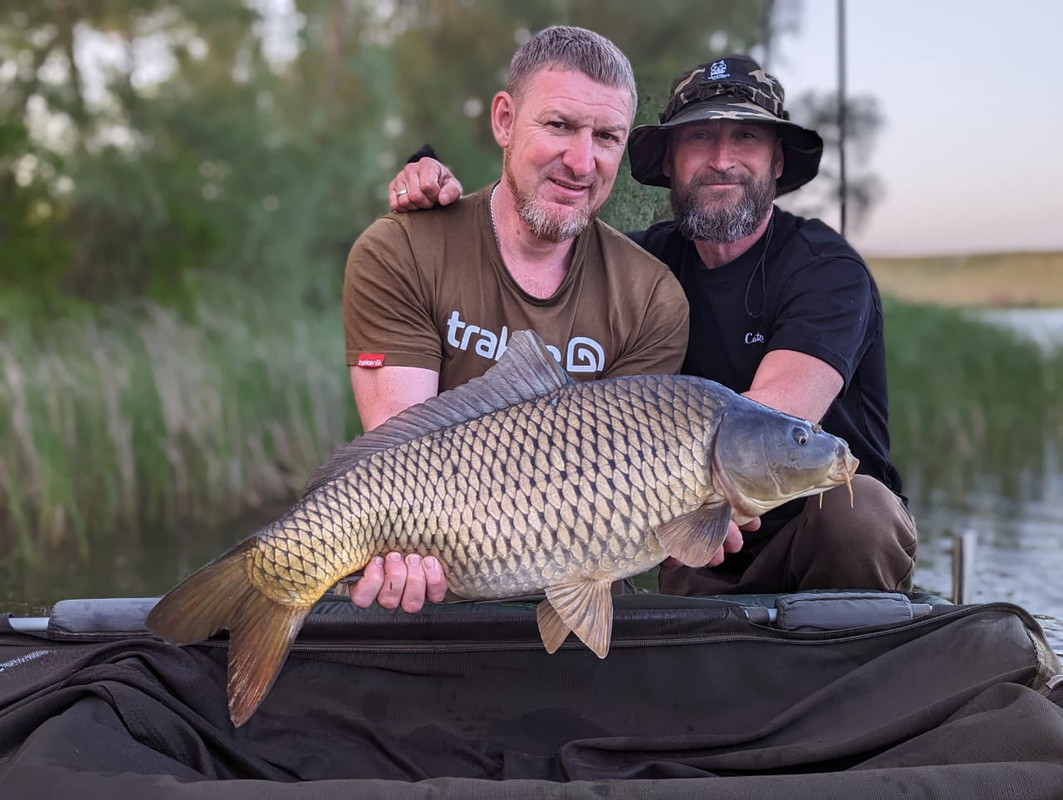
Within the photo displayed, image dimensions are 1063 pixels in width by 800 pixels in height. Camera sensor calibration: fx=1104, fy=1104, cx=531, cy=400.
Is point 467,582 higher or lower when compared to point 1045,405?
higher

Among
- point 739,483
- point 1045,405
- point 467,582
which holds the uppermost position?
point 739,483

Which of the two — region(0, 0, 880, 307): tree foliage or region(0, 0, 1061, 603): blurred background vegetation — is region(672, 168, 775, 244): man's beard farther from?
region(0, 0, 880, 307): tree foliage

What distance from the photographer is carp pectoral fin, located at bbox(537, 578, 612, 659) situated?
4.80 ft

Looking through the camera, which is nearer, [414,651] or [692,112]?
[414,651]

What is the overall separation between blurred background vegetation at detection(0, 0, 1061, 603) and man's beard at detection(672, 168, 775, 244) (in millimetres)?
315

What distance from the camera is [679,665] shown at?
170cm

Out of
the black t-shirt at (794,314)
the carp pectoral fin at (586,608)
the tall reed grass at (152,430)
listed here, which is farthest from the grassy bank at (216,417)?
the carp pectoral fin at (586,608)

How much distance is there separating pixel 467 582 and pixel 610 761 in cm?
38

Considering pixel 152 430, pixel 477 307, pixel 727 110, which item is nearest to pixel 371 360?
pixel 477 307

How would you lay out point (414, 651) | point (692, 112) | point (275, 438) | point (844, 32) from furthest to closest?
point (275, 438) < point (844, 32) < point (692, 112) < point (414, 651)

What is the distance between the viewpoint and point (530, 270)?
197 centimetres

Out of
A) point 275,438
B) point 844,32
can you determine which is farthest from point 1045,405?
point 275,438

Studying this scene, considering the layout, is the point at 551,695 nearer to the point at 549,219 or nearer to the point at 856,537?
the point at 856,537

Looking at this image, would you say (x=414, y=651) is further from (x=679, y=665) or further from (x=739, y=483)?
(x=739, y=483)
